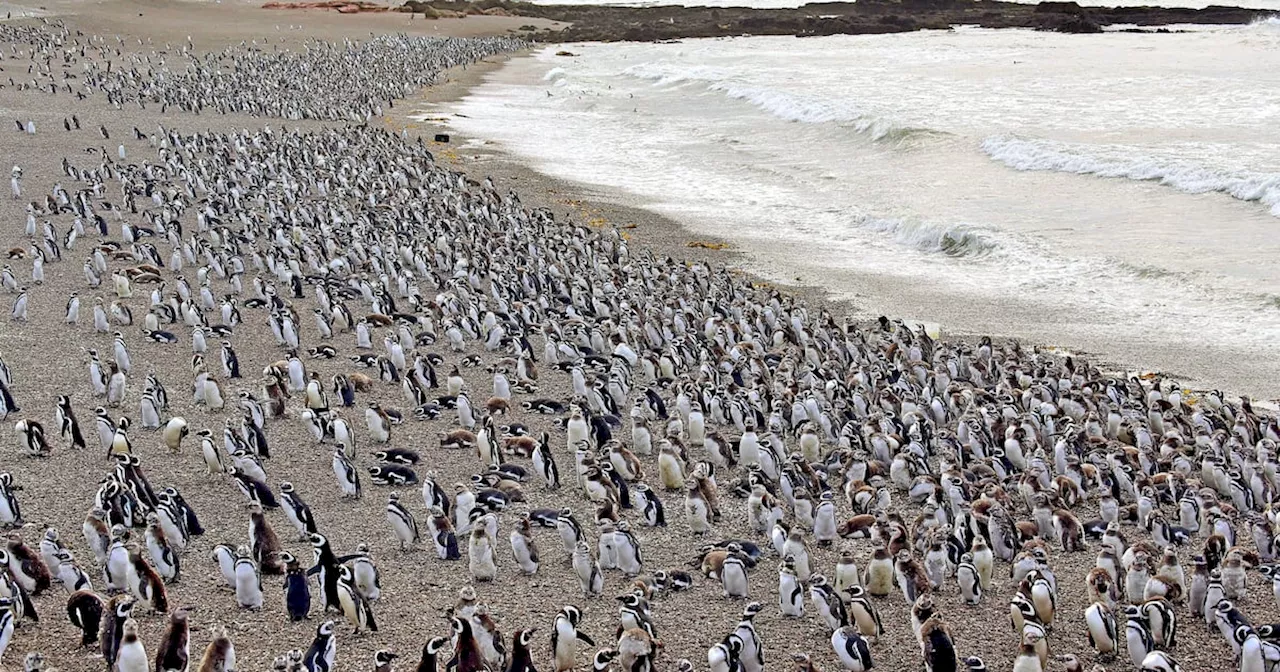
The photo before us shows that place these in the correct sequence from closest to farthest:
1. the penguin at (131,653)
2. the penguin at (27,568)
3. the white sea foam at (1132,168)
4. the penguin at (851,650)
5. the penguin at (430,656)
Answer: the penguin at (131,653)
the penguin at (430,656)
the penguin at (851,650)
the penguin at (27,568)
the white sea foam at (1132,168)

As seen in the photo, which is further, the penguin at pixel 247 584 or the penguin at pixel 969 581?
the penguin at pixel 969 581

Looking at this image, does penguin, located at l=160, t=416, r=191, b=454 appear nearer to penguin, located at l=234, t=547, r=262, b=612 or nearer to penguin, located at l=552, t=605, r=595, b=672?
penguin, located at l=234, t=547, r=262, b=612

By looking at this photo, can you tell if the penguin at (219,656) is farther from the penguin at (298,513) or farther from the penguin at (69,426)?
the penguin at (69,426)

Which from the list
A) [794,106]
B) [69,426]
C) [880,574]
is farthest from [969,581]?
[794,106]

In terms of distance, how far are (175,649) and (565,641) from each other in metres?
2.29

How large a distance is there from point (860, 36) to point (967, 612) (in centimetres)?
8149

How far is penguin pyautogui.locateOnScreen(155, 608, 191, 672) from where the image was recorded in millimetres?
7961

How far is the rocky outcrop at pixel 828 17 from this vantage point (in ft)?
284

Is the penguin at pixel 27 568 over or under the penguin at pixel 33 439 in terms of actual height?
over

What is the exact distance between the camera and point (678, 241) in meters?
26.3

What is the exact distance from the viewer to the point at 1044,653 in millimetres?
8789

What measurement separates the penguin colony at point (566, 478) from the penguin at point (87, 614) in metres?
0.02

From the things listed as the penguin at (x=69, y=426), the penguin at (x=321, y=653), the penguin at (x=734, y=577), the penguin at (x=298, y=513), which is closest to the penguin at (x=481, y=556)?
the penguin at (x=298, y=513)

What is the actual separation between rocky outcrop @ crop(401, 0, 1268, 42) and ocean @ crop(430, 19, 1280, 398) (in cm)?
1779
